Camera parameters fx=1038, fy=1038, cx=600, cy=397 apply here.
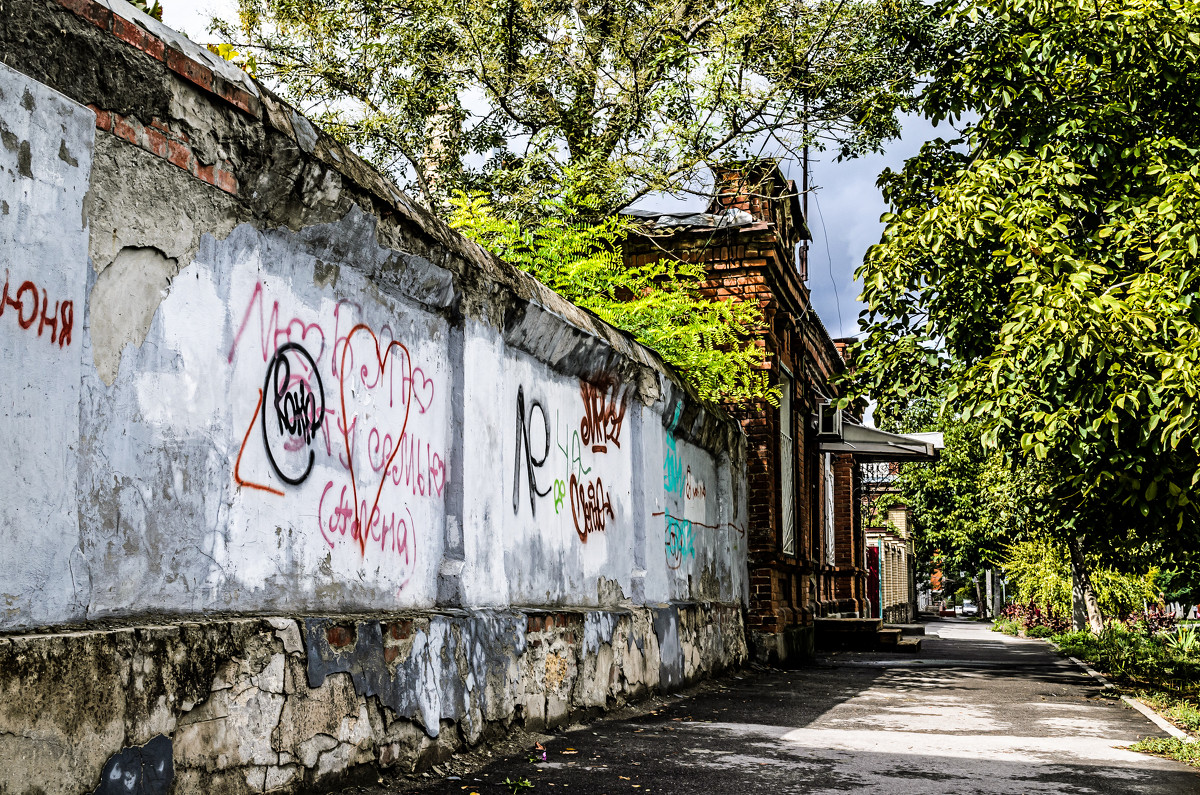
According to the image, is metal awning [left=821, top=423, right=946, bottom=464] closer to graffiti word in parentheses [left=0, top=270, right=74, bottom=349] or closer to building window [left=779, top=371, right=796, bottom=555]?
building window [left=779, top=371, right=796, bottom=555]

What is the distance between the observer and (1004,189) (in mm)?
8852

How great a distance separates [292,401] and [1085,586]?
19.9 meters

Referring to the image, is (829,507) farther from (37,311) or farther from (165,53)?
(37,311)

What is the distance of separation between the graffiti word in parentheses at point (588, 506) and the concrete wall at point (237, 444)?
710 mm

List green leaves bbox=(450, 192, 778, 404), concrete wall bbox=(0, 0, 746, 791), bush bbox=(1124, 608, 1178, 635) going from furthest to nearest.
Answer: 1. bush bbox=(1124, 608, 1178, 635)
2. green leaves bbox=(450, 192, 778, 404)
3. concrete wall bbox=(0, 0, 746, 791)

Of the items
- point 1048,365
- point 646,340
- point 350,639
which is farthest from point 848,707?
point 350,639

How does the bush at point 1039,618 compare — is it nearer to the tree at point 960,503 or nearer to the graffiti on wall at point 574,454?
the tree at point 960,503

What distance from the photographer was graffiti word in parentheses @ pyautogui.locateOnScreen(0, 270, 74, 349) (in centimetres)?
299

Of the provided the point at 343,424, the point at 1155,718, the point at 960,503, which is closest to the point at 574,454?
the point at 343,424

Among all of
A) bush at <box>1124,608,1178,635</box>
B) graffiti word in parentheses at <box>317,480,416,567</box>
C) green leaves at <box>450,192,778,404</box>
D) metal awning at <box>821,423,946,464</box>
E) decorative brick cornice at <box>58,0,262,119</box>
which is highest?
green leaves at <box>450,192,778,404</box>

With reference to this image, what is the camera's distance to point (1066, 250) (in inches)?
314

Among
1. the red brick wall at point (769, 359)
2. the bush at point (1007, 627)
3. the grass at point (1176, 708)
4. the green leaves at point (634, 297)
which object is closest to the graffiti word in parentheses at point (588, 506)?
the green leaves at point (634, 297)

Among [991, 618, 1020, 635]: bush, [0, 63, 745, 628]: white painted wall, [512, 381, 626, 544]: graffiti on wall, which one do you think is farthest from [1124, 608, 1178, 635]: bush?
[0, 63, 745, 628]: white painted wall

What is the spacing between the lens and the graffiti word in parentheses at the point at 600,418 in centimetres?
783
